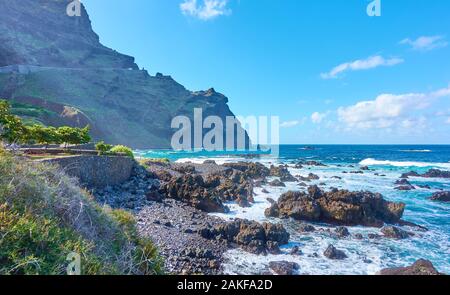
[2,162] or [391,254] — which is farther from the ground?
[2,162]

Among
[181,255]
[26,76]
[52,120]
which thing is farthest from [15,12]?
[181,255]

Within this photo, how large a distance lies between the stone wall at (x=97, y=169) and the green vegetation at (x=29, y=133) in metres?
2.83

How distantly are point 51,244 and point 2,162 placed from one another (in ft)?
7.75

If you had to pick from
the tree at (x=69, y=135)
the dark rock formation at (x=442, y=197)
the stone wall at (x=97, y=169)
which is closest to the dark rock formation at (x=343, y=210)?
the dark rock formation at (x=442, y=197)

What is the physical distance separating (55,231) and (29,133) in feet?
61.5

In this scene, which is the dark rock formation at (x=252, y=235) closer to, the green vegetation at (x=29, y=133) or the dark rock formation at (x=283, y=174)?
the green vegetation at (x=29, y=133)

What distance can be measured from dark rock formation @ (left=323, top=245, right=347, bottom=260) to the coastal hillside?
68.3 meters

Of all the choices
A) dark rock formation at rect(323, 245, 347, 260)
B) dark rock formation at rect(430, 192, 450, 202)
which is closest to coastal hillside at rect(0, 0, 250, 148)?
dark rock formation at rect(323, 245, 347, 260)

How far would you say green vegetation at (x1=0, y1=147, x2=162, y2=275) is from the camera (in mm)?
3811

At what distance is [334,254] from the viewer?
12656 mm

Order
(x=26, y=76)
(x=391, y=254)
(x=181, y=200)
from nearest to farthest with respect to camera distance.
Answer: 1. (x=391, y=254)
2. (x=181, y=200)
3. (x=26, y=76)

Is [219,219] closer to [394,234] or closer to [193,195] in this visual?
[193,195]
